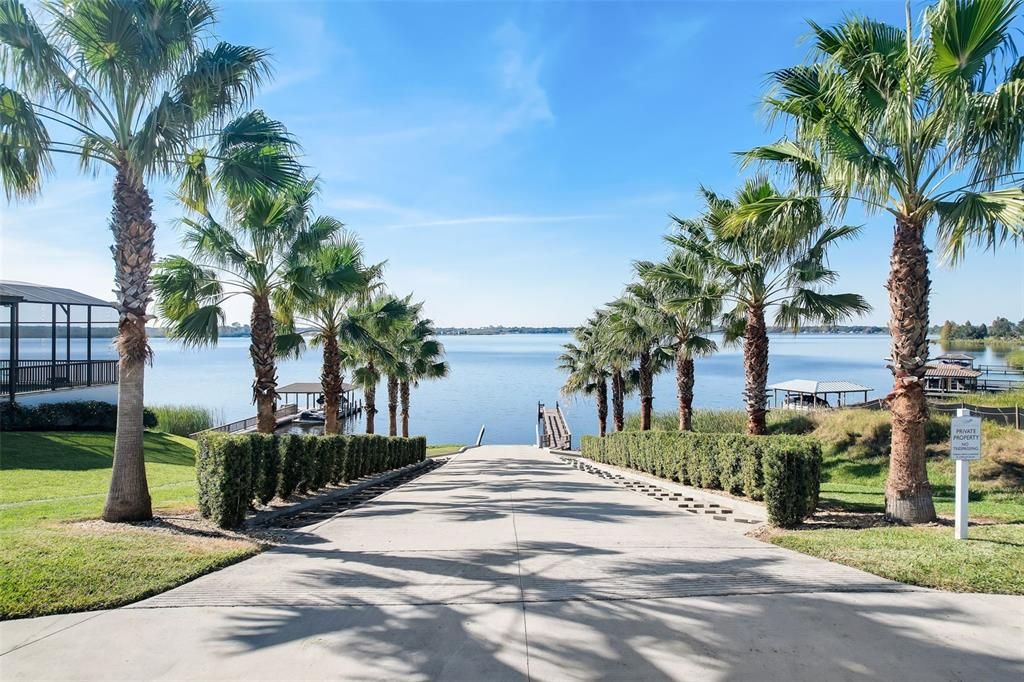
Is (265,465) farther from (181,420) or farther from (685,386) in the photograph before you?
(181,420)

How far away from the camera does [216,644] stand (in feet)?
13.9

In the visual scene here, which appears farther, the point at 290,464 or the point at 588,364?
the point at 588,364

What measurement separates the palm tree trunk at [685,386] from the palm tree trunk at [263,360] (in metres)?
11.3

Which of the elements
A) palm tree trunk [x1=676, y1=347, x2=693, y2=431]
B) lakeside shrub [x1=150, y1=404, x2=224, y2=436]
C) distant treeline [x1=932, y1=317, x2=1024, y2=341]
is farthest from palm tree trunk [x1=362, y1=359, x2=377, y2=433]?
distant treeline [x1=932, y1=317, x2=1024, y2=341]

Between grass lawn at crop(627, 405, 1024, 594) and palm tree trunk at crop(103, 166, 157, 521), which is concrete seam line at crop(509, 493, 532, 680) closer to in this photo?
grass lawn at crop(627, 405, 1024, 594)

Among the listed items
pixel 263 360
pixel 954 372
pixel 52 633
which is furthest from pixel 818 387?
pixel 52 633

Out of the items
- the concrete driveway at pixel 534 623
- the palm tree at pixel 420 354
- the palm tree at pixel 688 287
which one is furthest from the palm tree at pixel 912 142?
the palm tree at pixel 420 354

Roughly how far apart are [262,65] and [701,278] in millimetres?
10673

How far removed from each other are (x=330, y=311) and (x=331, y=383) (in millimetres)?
2179

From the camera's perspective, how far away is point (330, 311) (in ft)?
58.0

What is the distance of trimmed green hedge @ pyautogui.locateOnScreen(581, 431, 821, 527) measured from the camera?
8.26 meters

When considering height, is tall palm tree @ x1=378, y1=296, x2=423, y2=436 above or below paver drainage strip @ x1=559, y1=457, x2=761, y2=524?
above

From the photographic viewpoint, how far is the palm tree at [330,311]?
43.9 feet

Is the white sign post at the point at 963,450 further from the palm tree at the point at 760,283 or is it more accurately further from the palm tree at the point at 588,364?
the palm tree at the point at 588,364
